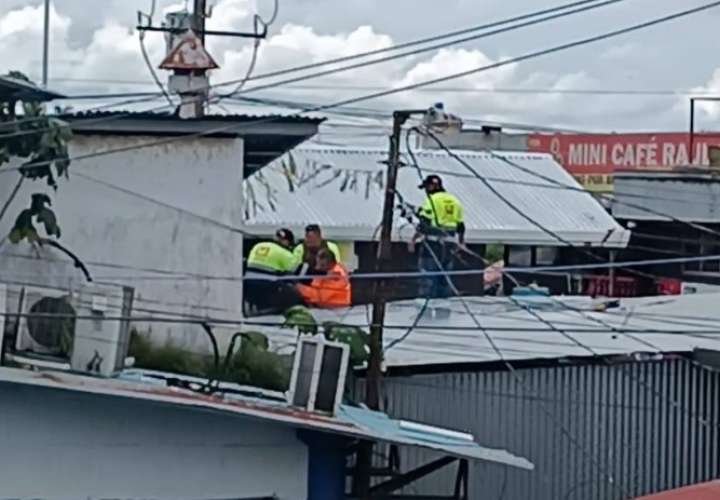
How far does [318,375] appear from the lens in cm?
1112

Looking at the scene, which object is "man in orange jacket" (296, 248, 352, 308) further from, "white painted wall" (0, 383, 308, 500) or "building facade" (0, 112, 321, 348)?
"white painted wall" (0, 383, 308, 500)

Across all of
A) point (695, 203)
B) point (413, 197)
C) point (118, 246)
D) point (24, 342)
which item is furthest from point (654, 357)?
point (695, 203)

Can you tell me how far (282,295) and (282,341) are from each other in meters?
1.60

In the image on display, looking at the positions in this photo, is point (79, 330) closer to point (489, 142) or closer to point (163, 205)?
point (163, 205)

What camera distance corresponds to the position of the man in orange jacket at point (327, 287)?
15086 mm

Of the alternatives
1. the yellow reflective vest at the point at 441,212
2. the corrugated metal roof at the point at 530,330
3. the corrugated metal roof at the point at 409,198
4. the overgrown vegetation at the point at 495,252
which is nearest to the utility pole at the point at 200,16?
the yellow reflective vest at the point at 441,212

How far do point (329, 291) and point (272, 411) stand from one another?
14.7 ft

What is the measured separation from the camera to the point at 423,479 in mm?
13391

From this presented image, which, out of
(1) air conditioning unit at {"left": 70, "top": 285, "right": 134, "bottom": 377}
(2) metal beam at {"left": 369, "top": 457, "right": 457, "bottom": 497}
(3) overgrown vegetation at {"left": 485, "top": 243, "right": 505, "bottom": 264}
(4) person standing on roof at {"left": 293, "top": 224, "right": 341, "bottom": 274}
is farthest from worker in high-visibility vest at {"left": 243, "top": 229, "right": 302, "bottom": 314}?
(3) overgrown vegetation at {"left": 485, "top": 243, "right": 505, "bottom": 264}

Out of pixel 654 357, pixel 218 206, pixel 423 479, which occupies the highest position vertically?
pixel 218 206

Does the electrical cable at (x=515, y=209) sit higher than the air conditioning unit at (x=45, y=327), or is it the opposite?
the electrical cable at (x=515, y=209)

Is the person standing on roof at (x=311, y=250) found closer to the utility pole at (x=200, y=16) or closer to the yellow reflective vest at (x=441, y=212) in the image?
the yellow reflective vest at (x=441, y=212)

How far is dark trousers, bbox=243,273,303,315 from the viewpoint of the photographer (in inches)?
579

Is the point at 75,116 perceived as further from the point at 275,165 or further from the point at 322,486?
the point at 275,165
